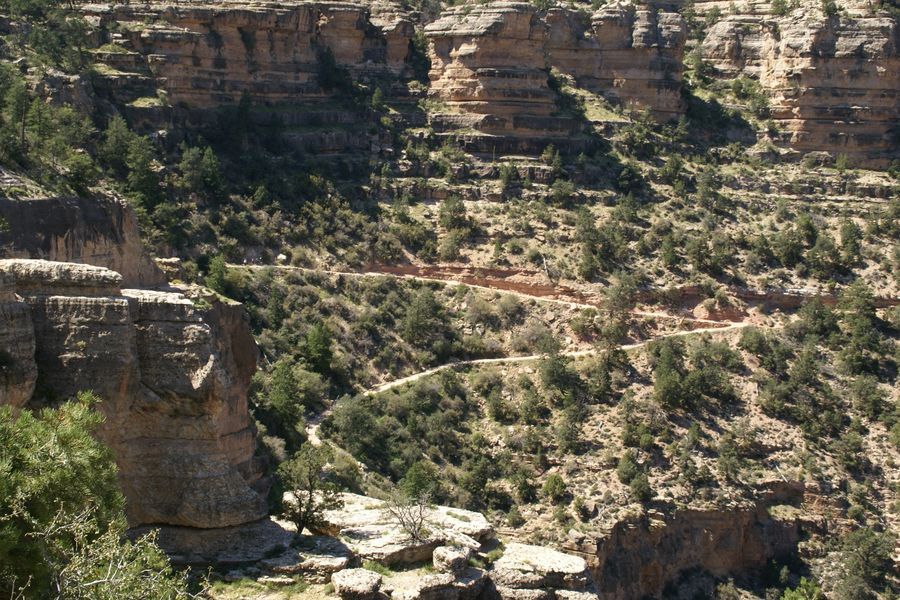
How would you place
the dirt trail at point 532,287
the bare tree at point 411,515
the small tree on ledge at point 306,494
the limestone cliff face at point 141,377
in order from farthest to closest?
the dirt trail at point 532,287, the small tree on ledge at point 306,494, the bare tree at point 411,515, the limestone cliff face at point 141,377

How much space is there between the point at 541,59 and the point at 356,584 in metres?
46.8

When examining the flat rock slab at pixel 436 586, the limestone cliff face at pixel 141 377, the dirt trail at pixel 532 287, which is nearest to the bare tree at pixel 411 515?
the flat rock slab at pixel 436 586

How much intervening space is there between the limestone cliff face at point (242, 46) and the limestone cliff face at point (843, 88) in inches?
928

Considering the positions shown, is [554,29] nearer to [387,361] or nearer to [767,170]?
[767,170]

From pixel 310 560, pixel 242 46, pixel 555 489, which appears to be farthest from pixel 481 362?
pixel 310 560

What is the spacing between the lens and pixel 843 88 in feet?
217

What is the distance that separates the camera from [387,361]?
5034 centimetres

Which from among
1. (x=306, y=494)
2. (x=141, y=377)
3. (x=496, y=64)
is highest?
(x=496, y=64)

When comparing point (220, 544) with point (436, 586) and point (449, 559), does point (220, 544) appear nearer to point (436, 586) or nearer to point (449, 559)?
point (436, 586)

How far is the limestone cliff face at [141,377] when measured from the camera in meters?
21.5

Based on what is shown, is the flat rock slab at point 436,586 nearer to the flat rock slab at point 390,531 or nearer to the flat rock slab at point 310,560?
the flat rock slab at point 390,531

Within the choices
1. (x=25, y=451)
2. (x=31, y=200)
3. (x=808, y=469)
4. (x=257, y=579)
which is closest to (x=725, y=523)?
(x=808, y=469)

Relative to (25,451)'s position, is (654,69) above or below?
above

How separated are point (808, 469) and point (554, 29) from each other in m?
33.5
